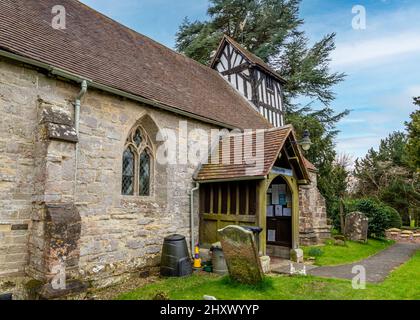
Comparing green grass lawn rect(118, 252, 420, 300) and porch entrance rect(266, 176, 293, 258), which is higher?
porch entrance rect(266, 176, 293, 258)

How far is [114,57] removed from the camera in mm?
8805

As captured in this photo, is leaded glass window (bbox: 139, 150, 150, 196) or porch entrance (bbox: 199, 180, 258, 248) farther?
porch entrance (bbox: 199, 180, 258, 248)

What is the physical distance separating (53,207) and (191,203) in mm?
4192

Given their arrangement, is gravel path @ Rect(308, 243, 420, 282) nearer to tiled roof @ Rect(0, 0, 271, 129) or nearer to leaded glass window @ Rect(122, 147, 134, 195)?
leaded glass window @ Rect(122, 147, 134, 195)

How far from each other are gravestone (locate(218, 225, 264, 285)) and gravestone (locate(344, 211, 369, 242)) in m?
10.3

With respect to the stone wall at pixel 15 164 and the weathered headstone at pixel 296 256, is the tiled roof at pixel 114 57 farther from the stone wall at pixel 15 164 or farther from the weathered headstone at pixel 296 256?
the weathered headstone at pixel 296 256

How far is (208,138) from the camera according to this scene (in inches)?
384

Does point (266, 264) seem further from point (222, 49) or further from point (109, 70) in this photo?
point (222, 49)

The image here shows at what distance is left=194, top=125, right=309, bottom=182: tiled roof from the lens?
796 cm

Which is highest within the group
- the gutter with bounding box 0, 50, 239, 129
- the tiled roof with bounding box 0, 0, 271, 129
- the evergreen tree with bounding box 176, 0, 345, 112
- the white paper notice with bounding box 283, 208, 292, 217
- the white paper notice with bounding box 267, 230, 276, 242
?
the evergreen tree with bounding box 176, 0, 345, 112

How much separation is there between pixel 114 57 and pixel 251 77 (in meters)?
8.24

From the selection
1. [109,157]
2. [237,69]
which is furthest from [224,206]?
[237,69]

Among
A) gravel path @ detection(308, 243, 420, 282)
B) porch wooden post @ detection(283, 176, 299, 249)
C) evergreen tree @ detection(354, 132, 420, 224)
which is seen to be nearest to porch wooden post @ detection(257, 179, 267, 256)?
gravel path @ detection(308, 243, 420, 282)
